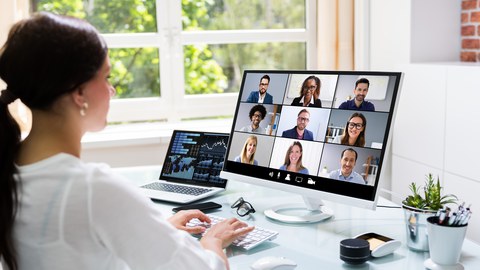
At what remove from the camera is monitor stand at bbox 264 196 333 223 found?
1.83m

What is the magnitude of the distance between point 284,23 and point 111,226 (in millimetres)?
3130

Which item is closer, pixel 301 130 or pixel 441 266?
pixel 441 266

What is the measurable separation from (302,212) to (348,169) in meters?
0.30

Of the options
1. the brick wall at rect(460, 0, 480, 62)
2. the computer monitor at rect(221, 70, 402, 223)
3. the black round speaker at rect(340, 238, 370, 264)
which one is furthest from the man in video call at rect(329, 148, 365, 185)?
the brick wall at rect(460, 0, 480, 62)

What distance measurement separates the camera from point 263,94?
2.01 meters

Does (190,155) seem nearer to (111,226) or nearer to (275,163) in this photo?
(275,163)

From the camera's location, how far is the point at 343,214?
1.90 metres

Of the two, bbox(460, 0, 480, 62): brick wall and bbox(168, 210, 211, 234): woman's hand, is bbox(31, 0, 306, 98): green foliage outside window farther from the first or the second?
bbox(168, 210, 211, 234): woman's hand

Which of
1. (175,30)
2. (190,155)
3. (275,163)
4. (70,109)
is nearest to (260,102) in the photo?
(275,163)

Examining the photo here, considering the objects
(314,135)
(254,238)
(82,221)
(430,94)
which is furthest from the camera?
(430,94)

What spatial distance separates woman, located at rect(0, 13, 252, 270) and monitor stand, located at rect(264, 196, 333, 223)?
69 centimetres

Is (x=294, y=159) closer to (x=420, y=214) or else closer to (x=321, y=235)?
(x=321, y=235)

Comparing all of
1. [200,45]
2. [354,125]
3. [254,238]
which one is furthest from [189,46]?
[254,238]

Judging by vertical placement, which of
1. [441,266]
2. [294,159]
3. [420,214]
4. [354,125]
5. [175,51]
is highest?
[175,51]
